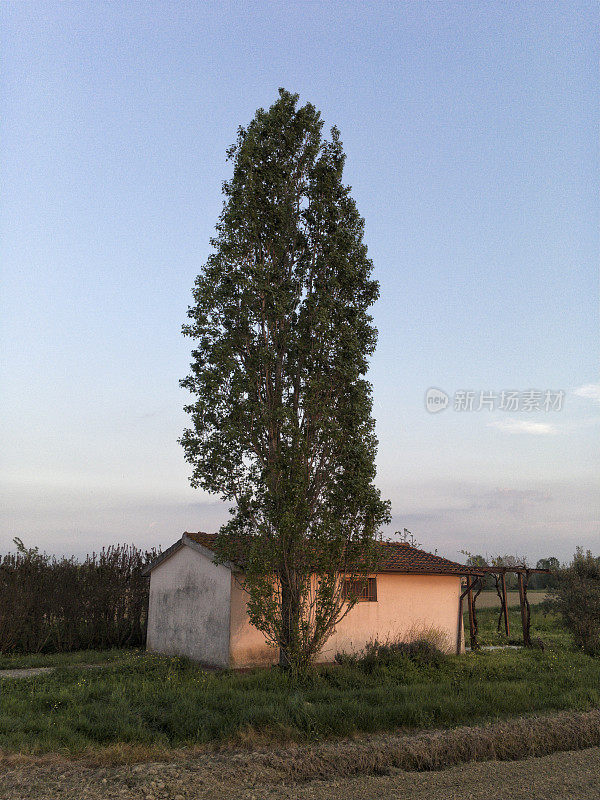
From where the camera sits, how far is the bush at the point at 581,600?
19.6 m

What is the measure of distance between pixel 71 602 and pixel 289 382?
11.0 m

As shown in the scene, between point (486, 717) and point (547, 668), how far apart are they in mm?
6200

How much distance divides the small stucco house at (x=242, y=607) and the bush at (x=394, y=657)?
91 centimetres

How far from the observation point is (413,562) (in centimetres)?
2067

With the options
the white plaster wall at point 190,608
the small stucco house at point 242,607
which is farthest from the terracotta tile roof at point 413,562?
the white plaster wall at point 190,608

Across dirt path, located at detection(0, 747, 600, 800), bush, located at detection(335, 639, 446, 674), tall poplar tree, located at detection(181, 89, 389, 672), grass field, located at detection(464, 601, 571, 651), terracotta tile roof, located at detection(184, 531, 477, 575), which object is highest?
tall poplar tree, located at detection(181, 89, 389, 672)

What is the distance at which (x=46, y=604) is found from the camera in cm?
1972

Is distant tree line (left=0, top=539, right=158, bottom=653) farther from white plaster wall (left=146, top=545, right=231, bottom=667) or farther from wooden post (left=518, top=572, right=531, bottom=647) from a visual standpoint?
wooden post (left=518, top=572, right=531, bottom=647)

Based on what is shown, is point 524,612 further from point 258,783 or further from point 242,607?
point 258,783

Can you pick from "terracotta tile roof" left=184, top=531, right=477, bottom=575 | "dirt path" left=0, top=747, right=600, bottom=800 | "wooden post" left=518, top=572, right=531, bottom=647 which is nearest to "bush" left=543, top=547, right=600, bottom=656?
"wooden post" left=518, top=572, right=531, bottom=647

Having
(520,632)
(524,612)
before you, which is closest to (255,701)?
(524,612)

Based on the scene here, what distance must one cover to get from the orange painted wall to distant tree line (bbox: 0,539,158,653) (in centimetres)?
653

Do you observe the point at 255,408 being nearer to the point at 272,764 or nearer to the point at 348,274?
the point at 348,274

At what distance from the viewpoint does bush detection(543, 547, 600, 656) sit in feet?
64.2
